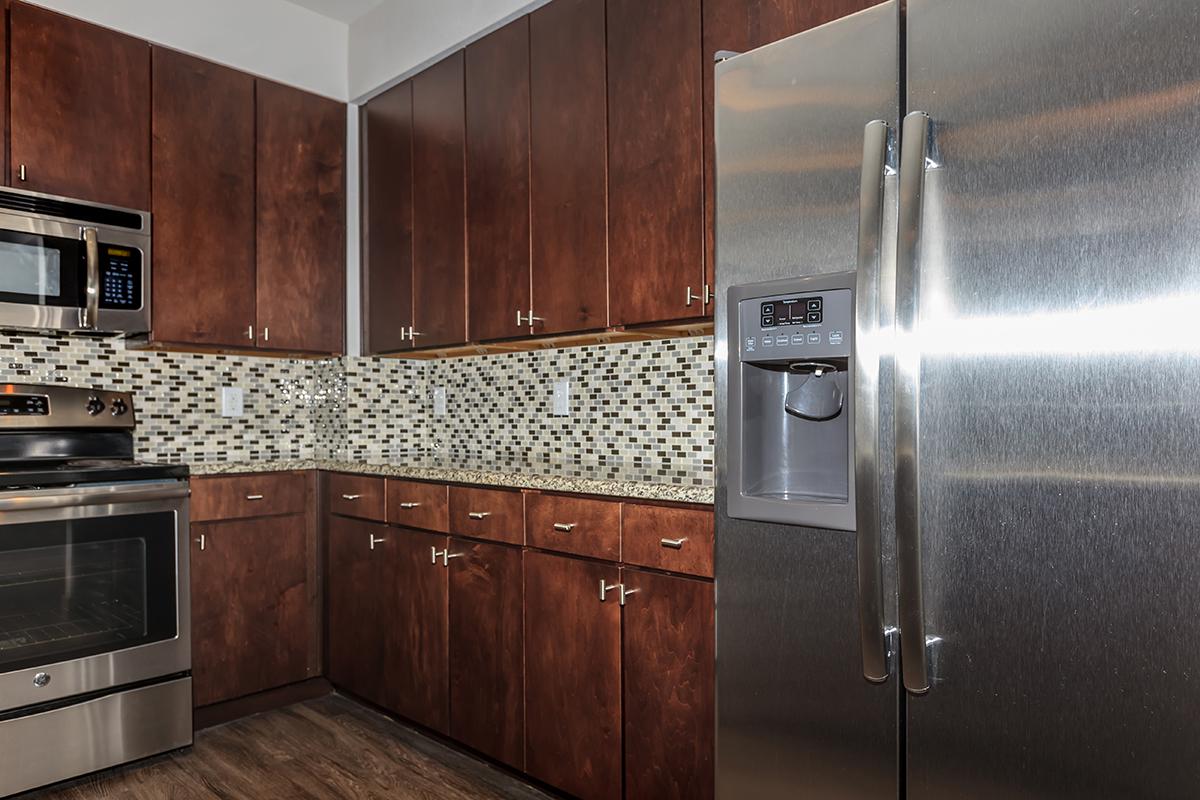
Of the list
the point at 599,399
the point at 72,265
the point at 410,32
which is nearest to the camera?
the point at 72,265

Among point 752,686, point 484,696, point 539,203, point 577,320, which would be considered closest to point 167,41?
point 539,203

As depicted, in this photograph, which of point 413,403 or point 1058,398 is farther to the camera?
point 413,403

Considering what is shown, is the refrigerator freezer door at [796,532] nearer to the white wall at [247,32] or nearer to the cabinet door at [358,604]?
the cabinet door at [358,604]

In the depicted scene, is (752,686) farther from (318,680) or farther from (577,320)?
(318,680)

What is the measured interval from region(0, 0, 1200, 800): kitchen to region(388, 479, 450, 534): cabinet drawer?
18 millimetres

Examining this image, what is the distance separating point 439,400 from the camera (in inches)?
139

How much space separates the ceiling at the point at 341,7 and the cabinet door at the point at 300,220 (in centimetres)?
35

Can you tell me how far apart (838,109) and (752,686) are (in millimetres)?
1029

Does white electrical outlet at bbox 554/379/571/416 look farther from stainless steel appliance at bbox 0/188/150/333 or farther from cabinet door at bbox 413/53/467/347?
stainless steel appliance at bbox 0/188/150/333

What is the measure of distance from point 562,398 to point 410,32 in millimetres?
1511

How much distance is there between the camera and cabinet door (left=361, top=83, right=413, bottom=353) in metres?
3.14

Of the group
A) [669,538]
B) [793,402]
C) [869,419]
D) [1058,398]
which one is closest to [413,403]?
[669,538]

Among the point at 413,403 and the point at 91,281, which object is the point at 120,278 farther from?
the point at 413,403

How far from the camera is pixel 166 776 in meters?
2.47
